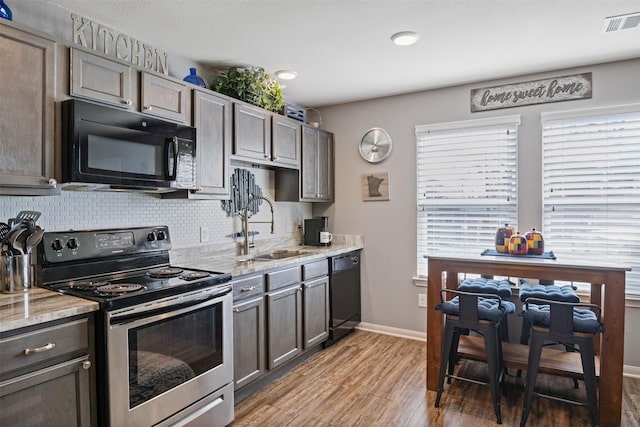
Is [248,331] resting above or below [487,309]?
below

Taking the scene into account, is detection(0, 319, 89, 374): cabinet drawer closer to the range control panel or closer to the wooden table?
the range control panel

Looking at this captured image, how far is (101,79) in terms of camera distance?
6.80ft

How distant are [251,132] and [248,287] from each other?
1.22m

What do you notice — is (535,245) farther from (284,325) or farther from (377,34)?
(284,325)

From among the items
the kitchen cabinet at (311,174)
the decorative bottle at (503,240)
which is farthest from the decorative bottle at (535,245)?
the kitchen cabinet at (311,174)

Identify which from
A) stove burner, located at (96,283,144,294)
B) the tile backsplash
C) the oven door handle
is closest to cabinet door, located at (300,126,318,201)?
the tile backsplash

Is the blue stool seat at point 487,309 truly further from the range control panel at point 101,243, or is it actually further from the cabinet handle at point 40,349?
the cabinet handle at point 40,349

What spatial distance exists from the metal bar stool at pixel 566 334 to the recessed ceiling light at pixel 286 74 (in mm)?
2372

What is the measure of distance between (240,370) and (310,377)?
676 millimetres

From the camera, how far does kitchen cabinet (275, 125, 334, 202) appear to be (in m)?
3.72

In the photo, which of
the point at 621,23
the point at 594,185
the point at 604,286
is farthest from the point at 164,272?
the point at 594,185

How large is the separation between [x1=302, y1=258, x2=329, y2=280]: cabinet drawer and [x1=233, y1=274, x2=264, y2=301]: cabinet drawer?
549 mm

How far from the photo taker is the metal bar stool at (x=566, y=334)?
217 centimetres

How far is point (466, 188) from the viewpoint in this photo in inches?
141
